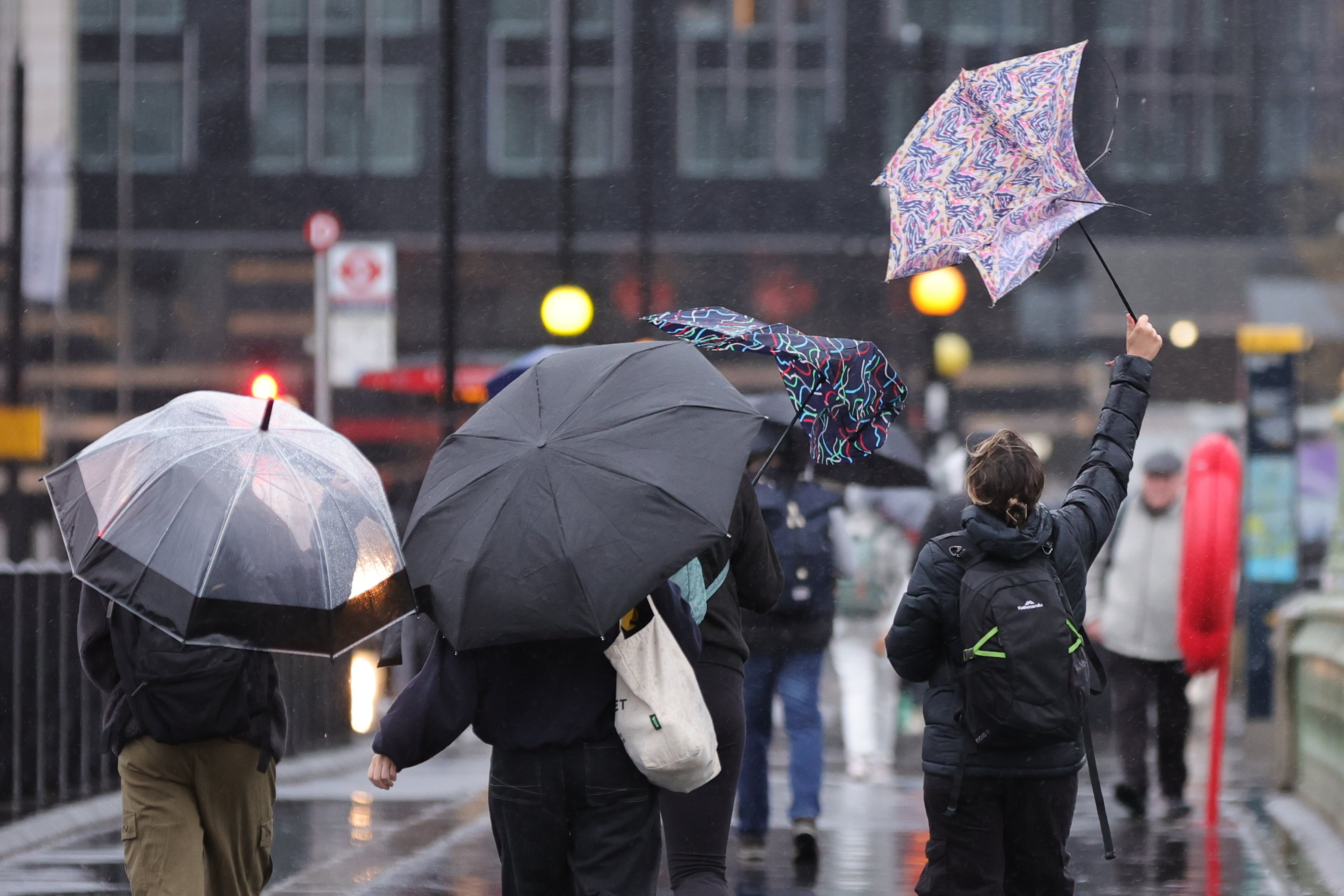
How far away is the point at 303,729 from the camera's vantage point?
10992 millimetres

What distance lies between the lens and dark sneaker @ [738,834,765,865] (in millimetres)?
7758

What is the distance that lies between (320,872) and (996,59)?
17.7m

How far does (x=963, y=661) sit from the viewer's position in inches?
189

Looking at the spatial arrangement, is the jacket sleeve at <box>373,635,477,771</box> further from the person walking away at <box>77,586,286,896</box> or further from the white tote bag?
the person walking away at <box>77,586,286,896</box>

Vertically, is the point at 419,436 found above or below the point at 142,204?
below

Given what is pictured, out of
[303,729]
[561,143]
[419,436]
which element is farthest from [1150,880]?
[419,436]

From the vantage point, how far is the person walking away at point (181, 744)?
15.8 feet

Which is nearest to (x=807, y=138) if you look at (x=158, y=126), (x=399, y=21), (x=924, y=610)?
(x=399, y=21)

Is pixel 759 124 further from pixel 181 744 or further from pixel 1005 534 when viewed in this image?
pixel 181 744

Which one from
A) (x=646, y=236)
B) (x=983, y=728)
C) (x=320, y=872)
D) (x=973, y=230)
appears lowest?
(x=320, y=872)

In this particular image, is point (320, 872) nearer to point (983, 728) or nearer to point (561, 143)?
point (983, 728)

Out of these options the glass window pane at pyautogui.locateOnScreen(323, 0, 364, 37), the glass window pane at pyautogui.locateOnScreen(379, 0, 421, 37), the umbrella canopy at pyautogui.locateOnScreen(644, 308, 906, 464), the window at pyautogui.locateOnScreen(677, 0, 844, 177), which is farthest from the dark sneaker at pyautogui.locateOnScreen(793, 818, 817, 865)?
the glass window pane at pyautogui.locateOnScreen(323, 0, 364, 37)

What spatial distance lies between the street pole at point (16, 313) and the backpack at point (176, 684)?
16.1m

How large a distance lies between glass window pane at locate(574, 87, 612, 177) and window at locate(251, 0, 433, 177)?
7.78 ft
